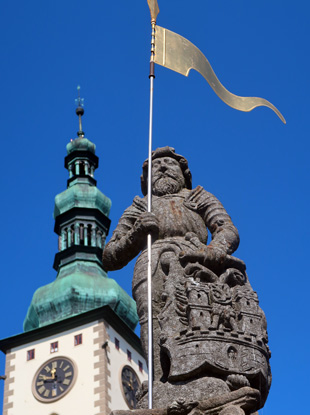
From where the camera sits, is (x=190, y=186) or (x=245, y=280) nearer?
(x=245, y=280)

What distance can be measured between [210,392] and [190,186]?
2848mm

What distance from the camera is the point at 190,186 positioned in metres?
9.43

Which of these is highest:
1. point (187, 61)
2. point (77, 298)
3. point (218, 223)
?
point (77, 298)

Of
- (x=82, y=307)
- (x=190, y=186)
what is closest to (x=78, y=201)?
(x=82, y=307)

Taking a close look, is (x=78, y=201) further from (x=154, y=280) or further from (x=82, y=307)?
(x=154, y=280)

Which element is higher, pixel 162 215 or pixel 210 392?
pixel 162 215

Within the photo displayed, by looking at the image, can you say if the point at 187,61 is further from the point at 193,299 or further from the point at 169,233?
the point at 193,299

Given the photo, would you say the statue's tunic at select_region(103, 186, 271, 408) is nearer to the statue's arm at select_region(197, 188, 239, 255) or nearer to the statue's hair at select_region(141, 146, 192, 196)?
the statue's arm at select_region(197, 188, 239, 255)

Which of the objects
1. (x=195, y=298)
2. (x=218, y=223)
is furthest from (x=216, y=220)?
(x=195, y=298)

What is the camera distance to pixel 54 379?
57.0 metres

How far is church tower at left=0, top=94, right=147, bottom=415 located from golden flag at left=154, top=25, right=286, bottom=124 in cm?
4447

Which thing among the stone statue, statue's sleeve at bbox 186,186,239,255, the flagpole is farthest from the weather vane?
statue's sleeve at bbox 186,186,239,255

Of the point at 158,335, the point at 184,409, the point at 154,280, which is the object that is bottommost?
the point at 184,409

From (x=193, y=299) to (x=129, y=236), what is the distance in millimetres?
1116
